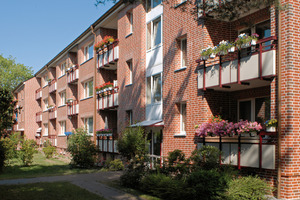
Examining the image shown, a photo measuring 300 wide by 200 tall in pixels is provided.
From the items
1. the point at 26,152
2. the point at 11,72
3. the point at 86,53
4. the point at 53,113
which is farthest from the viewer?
the point at 11,72

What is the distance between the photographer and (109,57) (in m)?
24.0

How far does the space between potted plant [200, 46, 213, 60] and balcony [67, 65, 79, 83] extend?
19.0 m

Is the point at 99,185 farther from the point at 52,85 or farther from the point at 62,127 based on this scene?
the point at 52,85

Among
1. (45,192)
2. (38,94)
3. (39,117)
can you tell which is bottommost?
(45,192)

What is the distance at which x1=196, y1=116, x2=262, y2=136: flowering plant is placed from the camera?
1162 cm

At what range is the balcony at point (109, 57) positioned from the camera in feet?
76.2

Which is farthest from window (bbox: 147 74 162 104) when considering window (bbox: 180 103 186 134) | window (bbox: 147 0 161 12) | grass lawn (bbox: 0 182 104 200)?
grass lawn (bbox: 0 182 104 200)

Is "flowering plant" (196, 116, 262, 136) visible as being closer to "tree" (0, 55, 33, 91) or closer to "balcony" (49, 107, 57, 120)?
"balcony" (49, 107, 57, 120)

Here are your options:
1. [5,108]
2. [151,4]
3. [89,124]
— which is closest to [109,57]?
[151,4]

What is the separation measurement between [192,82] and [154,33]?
5.21 meters

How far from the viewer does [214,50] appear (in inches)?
519

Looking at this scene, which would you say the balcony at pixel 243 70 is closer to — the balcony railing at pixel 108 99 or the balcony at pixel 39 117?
the balcony railing at pixel 108 99

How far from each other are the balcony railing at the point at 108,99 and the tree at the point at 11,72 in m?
44.8

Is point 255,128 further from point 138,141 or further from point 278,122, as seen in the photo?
point 138,141
